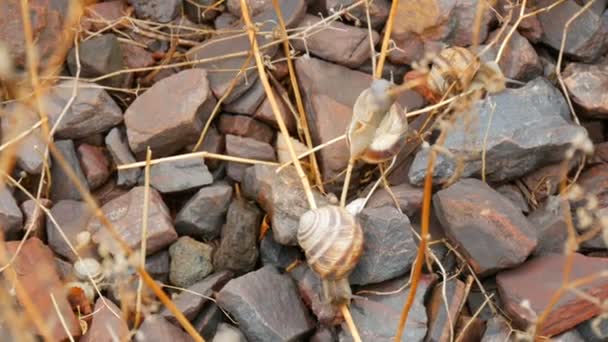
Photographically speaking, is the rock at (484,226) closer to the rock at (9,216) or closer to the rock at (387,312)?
the rock at (387,312)

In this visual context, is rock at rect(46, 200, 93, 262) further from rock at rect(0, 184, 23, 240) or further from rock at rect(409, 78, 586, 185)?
rock at rect(409, 78, 586, 185)

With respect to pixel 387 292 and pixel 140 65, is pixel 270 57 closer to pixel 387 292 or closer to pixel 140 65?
pixel 140 65

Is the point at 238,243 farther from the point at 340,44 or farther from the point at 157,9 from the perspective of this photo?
the point at 157,9

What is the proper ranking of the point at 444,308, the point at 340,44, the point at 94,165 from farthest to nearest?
the point at 340,44, the point at 94,165, the point at 444,308

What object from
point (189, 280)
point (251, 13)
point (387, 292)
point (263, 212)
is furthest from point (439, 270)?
point (251, 13)

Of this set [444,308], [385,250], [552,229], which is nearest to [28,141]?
[385,250]

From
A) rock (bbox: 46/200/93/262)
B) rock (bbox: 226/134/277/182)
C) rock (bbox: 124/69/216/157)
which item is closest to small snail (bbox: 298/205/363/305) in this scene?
rock (bbox: 226/134/277/182)
